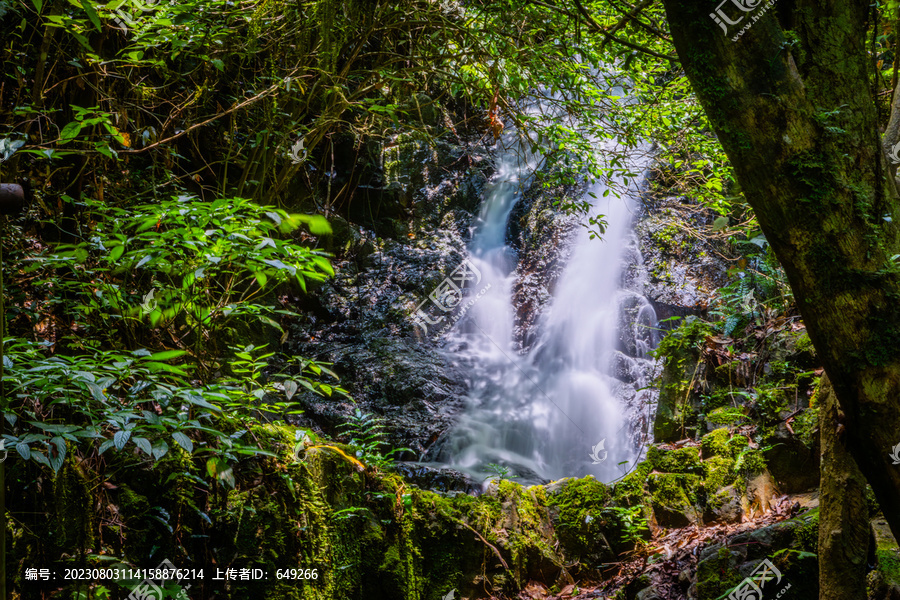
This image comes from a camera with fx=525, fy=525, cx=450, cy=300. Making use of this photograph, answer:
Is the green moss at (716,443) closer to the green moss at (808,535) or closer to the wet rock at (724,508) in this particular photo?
the wet rock at (724,508)

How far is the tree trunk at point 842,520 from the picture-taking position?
207cm

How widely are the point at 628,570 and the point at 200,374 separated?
315 cm

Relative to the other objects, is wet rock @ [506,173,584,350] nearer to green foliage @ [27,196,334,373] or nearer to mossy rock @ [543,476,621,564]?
mossy rock @ [543,476,621,564]

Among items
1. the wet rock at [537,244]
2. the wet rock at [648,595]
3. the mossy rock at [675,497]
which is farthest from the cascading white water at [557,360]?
the wet rock at [648,595]

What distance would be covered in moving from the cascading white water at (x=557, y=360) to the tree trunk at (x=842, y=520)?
4453 millimetres

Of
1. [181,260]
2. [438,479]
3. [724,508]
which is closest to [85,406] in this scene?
[181,260]

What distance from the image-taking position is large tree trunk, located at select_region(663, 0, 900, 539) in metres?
1.51

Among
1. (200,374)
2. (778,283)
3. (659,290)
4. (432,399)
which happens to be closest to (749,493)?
(778,283)

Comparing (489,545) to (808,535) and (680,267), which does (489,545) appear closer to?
(808,535)

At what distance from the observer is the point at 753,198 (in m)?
1.67

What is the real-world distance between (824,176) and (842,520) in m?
1.44

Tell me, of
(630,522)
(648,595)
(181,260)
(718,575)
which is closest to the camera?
(181,260)

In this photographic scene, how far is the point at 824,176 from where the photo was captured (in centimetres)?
154

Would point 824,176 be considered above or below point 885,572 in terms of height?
above
